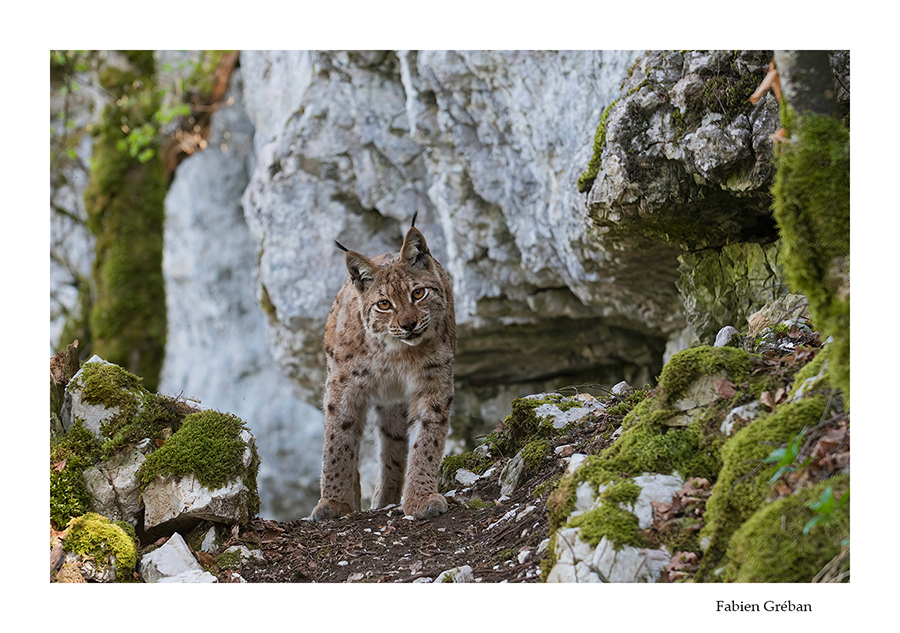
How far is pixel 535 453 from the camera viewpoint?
558 centimetres

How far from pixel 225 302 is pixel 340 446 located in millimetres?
10022

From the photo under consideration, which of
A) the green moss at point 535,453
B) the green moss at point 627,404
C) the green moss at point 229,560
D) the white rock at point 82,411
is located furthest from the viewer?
the green moss at point 535,453

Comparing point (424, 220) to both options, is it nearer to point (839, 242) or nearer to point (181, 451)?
point (181, 451)

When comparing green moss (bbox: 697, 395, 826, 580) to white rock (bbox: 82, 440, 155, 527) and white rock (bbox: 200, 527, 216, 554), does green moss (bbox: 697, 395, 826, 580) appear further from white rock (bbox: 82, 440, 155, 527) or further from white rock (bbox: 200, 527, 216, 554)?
white rock (bbox: 82, 440, 155, 527)

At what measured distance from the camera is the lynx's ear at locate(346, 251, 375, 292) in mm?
5836

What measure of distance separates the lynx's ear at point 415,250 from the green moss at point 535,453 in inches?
63.6

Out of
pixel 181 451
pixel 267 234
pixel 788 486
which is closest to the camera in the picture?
pixel 788 486

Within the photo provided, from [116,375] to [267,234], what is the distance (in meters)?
6.40

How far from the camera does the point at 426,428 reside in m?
5.96

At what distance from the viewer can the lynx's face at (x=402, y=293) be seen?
572 cm

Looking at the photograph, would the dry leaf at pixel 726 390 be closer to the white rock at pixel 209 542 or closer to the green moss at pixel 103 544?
the white rock at pixel 209 542

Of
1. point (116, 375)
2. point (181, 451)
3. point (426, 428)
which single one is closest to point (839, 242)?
point (426, 428)

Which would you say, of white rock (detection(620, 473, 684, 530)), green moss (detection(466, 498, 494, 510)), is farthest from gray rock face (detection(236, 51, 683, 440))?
white rock (detection(620, 473, 684, 530))

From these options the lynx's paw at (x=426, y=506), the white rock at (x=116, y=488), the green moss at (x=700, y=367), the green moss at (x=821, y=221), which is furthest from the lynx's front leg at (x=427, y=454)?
the green moss at (x=821, y=221)
